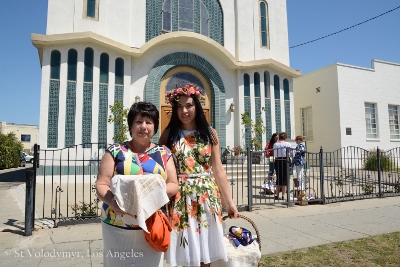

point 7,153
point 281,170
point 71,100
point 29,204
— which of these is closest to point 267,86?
point 281,170

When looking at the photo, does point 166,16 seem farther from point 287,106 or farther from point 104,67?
point 287,106

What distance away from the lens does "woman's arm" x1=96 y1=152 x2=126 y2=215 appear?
6.29ft

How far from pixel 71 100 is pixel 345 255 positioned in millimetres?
10056

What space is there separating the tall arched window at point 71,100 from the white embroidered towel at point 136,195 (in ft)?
30.7

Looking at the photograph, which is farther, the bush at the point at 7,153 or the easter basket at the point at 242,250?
the bush at the point at 7,153

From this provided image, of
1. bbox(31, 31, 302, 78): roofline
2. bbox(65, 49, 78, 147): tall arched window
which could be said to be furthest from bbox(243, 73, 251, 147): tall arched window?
bbox(65, 49, 78, 147): tall arched window

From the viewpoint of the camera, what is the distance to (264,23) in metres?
14.9

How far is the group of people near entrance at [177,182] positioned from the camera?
2.02 meters

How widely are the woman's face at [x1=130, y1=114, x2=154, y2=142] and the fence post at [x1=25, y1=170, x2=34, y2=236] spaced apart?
328cm

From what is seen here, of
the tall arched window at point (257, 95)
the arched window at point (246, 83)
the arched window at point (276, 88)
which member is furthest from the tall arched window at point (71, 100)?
the arched window at point (276, 88)

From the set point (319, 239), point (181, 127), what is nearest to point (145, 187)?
point (181, 127)

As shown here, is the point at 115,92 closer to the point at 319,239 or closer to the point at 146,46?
the point at 146,46

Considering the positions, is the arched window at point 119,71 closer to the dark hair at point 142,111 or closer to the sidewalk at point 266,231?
the sidewalk at point 266,231

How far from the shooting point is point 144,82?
12.0 metres
